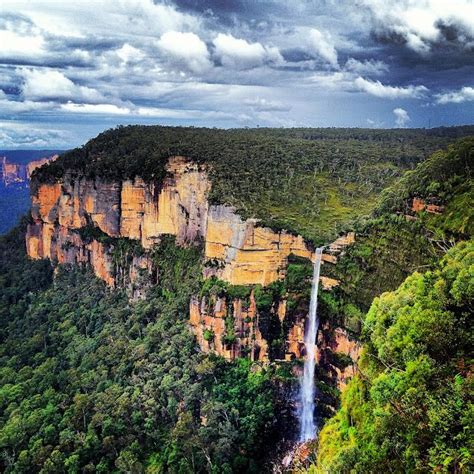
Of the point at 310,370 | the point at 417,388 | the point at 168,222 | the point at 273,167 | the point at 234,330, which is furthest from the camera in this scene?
the point at 168,222

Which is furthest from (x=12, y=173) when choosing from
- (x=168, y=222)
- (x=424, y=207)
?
(x=424, y=207)

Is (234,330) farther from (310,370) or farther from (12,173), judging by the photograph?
(12,173)

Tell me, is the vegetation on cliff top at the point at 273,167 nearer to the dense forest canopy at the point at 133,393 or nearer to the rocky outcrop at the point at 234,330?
the rocky outcrop at the point at 234,330

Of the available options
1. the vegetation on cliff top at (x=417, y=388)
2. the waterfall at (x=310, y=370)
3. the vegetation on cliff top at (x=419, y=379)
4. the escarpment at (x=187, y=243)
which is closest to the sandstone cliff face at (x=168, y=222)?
the escarpment at (x=187, y=243)

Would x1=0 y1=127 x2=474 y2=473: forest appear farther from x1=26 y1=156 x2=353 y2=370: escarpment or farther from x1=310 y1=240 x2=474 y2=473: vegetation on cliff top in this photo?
x1=26 y1=156 x2=353 y2=370: escarpment

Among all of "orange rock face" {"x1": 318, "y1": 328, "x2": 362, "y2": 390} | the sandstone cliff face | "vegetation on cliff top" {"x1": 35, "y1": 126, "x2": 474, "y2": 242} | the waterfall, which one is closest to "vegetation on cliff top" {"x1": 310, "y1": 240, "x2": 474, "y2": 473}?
"orange rock face" {"x1": 318, "y1": 328, "x2": 362, "y2": 390}
